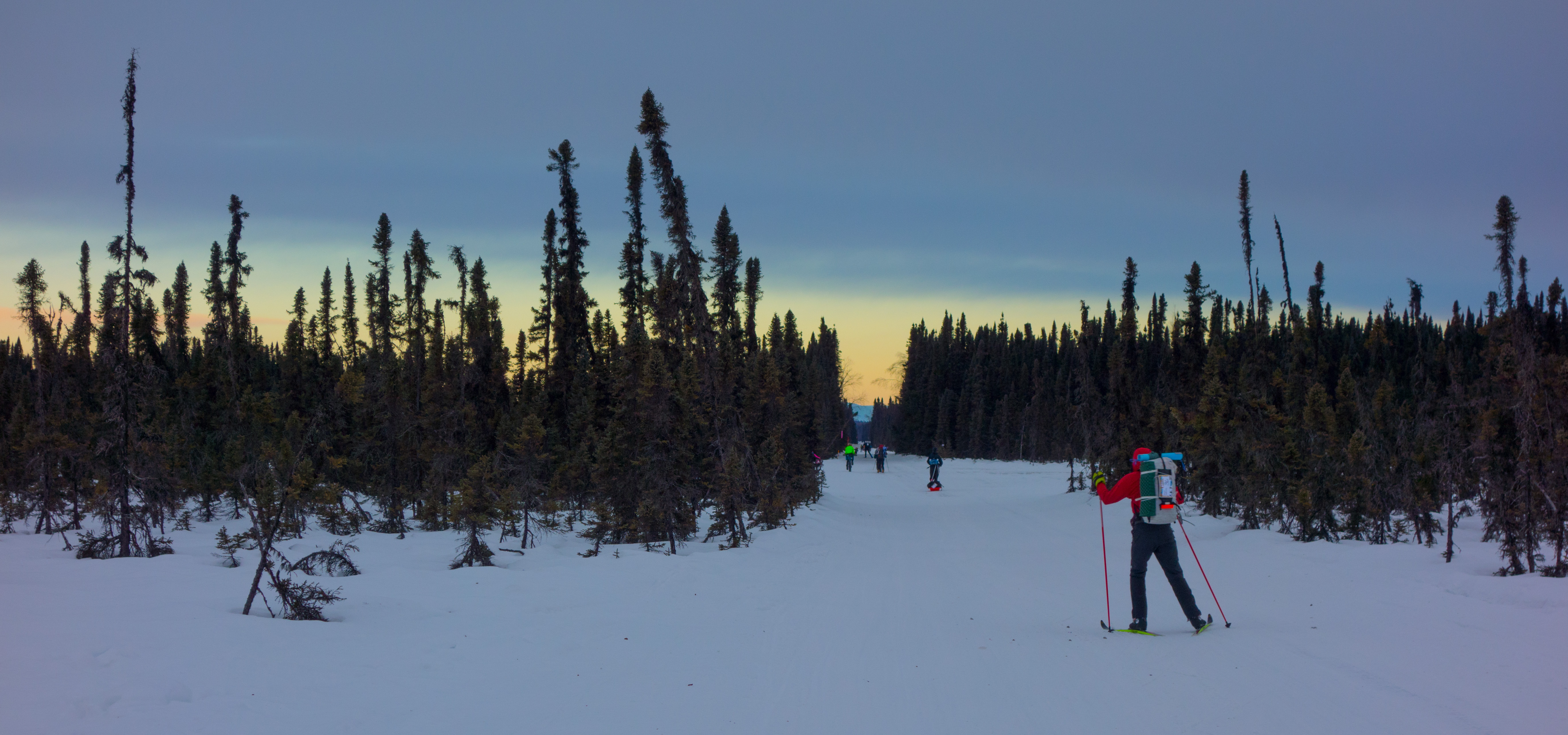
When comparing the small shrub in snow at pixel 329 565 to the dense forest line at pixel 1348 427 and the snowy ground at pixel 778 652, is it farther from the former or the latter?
the dense forest line at pixel 1348 427

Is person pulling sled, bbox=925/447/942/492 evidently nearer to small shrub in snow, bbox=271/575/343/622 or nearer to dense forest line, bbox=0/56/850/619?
dense forest line, bbox=0/56/850/619

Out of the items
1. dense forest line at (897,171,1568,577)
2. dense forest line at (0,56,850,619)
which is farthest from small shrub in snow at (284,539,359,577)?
dense forest line at (897,171,1568,577)

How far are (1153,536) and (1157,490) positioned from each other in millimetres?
549

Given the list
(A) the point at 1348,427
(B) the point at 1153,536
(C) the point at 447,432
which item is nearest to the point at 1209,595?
(B) the point at 1153,536

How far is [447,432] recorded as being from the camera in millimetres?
22547

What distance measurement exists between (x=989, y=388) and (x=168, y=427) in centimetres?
9964

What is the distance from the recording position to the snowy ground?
5.41m

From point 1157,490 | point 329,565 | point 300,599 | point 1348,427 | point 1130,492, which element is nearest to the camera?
point 300,599

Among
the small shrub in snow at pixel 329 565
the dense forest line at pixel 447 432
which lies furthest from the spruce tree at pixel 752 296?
the small shrub in snow at pixel 329 565

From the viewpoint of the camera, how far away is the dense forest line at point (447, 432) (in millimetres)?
15070

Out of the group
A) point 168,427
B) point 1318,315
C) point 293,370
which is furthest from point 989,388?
point 168,427

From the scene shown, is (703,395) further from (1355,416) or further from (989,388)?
(989,388)

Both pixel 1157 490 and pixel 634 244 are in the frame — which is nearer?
pixel 1157 490

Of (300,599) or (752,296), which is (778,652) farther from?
(752,296)
